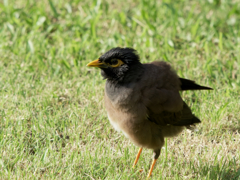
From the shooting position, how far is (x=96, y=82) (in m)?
5.24

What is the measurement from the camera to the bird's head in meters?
3.65

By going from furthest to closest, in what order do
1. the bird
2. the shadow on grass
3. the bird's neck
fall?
the shadow on grass < the bird's neck < the bird

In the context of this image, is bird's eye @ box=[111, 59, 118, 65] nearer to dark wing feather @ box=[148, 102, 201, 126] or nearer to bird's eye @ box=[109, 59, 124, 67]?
bird's eye @ box=[109, 59, 124, 67]

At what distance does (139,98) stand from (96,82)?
1807 millimetres

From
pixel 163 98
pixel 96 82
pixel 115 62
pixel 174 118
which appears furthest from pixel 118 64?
pixel 96 82

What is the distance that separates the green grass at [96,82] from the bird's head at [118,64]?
0.97m

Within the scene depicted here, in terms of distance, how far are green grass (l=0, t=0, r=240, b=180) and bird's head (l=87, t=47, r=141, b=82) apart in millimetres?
967

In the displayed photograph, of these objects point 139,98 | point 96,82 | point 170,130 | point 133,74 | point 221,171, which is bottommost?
point 221,171

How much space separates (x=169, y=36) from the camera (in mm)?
6238

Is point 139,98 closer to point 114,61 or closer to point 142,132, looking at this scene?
point 142,132

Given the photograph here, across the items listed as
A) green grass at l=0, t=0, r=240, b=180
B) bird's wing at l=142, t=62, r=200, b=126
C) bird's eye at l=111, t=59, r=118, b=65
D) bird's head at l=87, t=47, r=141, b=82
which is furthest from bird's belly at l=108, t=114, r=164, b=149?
bird's eye at l=111, t=59, r=118, b=65

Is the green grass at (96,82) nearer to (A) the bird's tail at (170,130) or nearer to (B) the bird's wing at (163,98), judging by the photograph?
(A) the bird's tail at (170,130)

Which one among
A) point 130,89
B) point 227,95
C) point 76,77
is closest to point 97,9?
point 76,77

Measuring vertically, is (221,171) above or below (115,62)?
below
